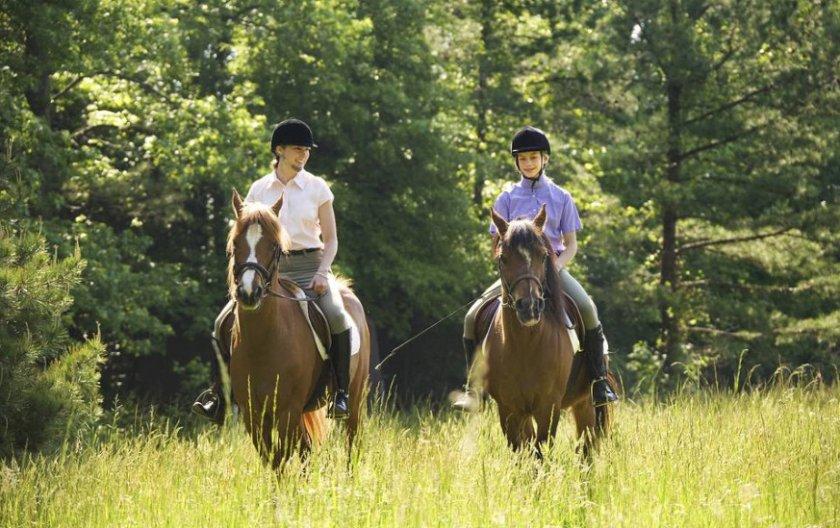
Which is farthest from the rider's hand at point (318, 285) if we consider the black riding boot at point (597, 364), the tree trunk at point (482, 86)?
the tree trunk at point (482, 86)

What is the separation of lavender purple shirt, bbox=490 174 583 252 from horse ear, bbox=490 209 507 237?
1.91 ft

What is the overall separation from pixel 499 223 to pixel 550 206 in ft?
2.59

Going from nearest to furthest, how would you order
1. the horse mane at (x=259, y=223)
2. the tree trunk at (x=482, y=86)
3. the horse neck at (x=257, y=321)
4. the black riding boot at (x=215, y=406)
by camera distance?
the horse mane at (x=259, y=223) < the horse neck at (x=257, y=321) < the black riding boot at (x=215, y=406) < the tree trunk at (x=482, y=86)

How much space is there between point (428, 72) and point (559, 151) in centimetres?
408

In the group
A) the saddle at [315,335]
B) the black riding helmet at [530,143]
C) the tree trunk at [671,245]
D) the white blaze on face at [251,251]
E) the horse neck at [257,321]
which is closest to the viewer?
the white blaze on face at [251,251]

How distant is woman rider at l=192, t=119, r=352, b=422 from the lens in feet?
29.1

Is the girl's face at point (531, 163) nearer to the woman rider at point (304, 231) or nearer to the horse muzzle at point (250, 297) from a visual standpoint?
the woman rider at point (304, 231)

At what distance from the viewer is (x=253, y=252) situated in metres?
7.75

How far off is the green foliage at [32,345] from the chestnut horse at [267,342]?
234 cm

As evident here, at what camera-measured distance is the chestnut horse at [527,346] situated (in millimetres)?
8477

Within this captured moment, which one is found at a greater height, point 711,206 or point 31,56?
point 31,56

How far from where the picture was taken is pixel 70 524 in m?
6.96

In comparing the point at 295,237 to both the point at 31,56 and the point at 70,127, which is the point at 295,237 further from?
the point at 70,127

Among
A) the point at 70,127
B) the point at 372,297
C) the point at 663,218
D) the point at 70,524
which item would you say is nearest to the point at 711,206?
the point at 663,218
